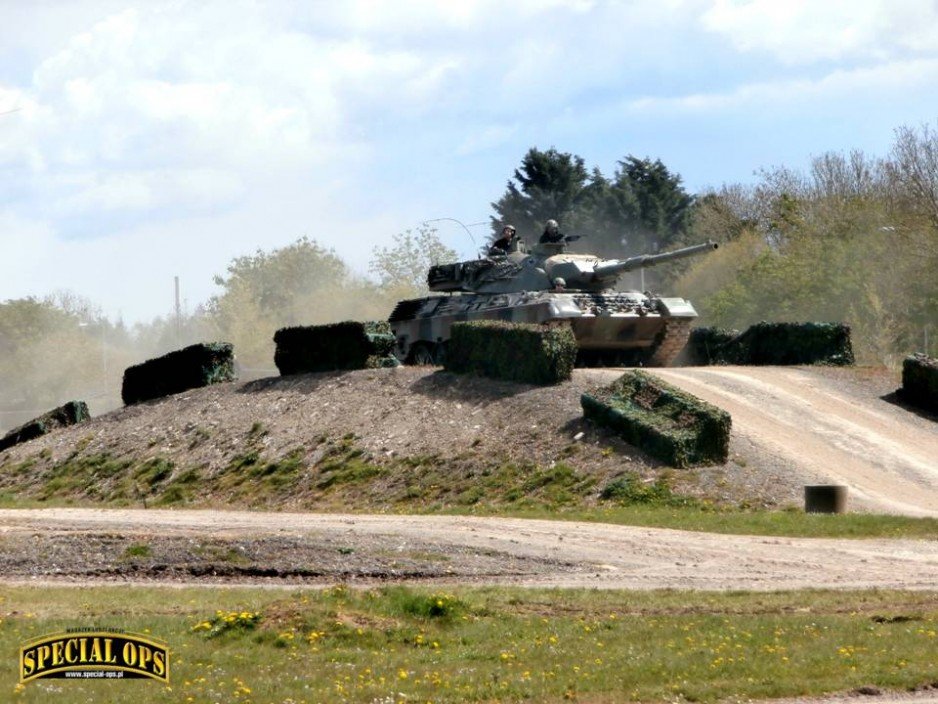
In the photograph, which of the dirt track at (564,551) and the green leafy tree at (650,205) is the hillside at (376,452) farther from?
the green leafy tree at (650,205)

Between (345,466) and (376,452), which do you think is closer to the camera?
(345,466)

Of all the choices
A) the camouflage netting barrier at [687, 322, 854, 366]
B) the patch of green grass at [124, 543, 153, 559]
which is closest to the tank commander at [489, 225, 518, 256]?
the camouflage netting barrier at [687, 322, 854, 366]

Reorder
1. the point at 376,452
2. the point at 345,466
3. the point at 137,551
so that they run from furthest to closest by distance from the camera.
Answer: the point at 376,452
the point at 345,466
the point at 137,551

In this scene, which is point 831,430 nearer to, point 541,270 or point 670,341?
point 670,341

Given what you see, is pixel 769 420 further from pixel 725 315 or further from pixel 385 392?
pixel 725 315

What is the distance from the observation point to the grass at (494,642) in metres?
11.4

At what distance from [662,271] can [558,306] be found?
48.0 m

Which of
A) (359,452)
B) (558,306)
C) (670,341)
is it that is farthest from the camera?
(670,341)

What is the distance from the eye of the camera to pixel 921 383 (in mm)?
33469

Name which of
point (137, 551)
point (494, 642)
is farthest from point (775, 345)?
point (494, 642)

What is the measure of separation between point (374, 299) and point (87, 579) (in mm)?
70914

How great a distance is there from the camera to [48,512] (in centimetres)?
2656

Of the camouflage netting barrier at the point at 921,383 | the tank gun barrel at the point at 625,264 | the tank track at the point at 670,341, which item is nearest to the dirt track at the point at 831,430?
the camouflage netting barrier at the point at 921,383

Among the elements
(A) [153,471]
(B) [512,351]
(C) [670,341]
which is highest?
(B) [512,351]
